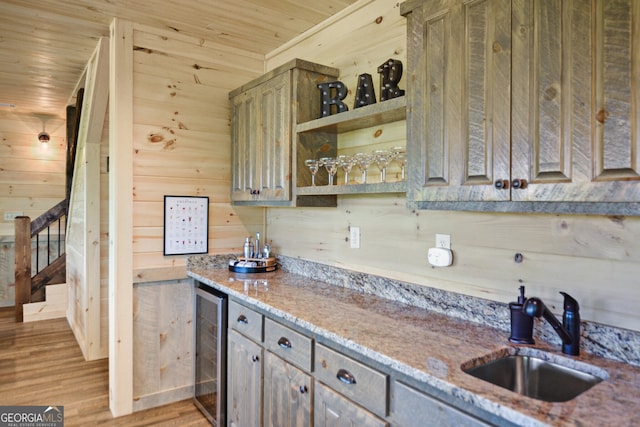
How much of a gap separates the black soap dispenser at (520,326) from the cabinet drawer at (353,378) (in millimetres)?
509

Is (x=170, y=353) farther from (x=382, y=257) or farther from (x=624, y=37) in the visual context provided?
(x=624, y=37)

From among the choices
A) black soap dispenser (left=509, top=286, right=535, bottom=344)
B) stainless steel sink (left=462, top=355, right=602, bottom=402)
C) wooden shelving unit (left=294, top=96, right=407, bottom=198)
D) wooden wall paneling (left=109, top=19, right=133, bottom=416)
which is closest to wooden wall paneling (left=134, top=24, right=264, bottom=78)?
wooden wall paneling (left=109, top=19, right=133, bottom=416)

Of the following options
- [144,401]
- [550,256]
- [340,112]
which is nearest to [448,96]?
[550,256]

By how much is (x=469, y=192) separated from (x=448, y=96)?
37 cm

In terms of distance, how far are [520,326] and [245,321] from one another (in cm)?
137

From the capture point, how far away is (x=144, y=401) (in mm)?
2938

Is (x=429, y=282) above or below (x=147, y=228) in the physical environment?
below

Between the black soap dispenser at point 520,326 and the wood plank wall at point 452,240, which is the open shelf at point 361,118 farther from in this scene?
the black soap dispenser at point 520,326

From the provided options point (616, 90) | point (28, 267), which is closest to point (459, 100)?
point (616, 90)

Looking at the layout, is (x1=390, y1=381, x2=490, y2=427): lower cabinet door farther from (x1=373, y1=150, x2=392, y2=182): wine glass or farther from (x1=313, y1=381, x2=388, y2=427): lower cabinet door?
(x1=373, y1=150, x2=392, y2=182): wine glass

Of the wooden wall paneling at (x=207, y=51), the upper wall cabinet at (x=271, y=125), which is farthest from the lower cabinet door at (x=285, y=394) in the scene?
the wooden wall paneling at (x=207, y=51)

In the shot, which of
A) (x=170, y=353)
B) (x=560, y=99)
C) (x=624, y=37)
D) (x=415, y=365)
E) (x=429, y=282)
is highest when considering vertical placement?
(x=624, y=37)

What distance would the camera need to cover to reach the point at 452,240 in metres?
1.99

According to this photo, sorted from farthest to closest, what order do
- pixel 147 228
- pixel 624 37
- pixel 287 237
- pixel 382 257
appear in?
1. pixel 287 237
2. pixel 147 228
3. pixel 382 257
4. pixel 624 37
